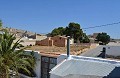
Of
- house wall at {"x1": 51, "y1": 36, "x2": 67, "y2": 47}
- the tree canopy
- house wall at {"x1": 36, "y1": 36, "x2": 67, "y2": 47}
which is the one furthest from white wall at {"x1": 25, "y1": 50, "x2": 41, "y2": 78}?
the tree canopy

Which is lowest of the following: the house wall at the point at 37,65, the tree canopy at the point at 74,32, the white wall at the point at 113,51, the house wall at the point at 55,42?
the house wall at the point at 37,65

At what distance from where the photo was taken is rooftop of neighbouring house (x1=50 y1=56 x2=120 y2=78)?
1967 centimetres

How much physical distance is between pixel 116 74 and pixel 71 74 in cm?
436

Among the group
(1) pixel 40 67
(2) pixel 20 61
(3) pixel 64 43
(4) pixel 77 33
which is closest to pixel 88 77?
(2) pixel 20 61

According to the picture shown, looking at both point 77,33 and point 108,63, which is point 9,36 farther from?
point 77,33

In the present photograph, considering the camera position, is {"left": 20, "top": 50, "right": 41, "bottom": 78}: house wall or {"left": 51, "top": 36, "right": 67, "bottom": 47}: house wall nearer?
{"left": 20, "top": 50, "right": 41, "bottom": 78}: house wall

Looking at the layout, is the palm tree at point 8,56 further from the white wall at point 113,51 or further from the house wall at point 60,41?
the house wall at point 60,41

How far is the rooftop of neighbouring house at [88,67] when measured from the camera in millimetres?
19672

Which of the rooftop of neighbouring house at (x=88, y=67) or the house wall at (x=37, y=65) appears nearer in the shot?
the rooftop of neighbouring house at (x=88, y=67)

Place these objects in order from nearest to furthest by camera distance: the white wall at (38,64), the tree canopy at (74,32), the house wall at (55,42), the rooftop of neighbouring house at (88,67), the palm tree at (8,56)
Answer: the rooftop of neighbouring house at (88,67) → the palm tree at (8,56) → the white wall at (38,64) → the house wall at (55,42) → the tree canopy at (74,32)

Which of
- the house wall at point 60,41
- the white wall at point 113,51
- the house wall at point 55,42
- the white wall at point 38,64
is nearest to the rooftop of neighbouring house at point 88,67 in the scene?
the white wall at point 38,64

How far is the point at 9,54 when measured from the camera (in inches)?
979

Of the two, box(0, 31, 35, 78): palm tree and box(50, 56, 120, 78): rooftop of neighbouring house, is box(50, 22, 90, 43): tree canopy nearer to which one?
box(0, 31, 35, 78): palm tree

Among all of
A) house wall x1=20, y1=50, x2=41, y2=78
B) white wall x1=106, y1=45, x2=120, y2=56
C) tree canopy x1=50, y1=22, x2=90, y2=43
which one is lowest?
house wall x1=20, y1=50, x2=41, y2=78
